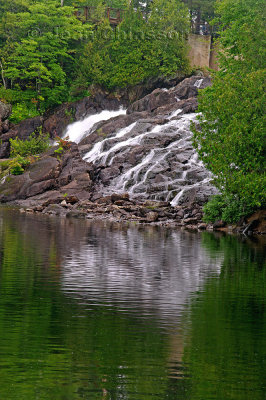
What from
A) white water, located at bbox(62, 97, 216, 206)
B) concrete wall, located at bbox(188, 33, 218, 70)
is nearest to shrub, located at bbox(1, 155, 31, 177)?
white water, located at bbox(62, 97, 216, 206)

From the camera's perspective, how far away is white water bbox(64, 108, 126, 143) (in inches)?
2487

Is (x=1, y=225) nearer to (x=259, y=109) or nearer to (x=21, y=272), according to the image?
(x=259, y=109)

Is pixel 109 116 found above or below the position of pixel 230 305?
above

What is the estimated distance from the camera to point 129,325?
31.1 ft

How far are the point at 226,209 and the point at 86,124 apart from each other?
34.6 m

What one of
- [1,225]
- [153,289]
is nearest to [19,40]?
[1,225]

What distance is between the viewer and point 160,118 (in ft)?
179

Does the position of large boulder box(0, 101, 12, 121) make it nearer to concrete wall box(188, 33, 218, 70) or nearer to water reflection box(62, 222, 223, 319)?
concrete wall box(188, 33, 218, 70)

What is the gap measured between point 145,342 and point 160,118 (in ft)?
154

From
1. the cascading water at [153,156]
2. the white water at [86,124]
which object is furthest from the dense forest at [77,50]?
the cascading water at [153,156]

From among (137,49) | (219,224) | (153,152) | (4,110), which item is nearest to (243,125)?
(219,224)

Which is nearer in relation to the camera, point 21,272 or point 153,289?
point 153,289

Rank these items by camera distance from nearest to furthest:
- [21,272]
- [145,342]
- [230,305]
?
[145,342] → [230,305] → [21,272]

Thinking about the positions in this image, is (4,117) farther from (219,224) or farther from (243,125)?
(243,125)
